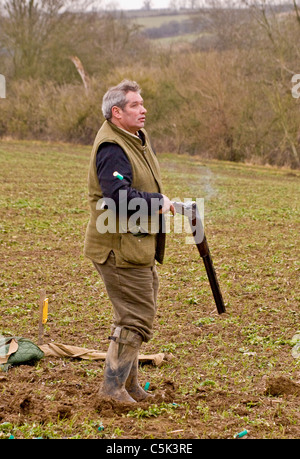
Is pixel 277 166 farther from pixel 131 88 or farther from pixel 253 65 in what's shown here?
pixel 131 88

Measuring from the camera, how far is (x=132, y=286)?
449 cm

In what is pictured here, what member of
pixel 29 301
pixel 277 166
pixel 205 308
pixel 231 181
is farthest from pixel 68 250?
pixel 277 166

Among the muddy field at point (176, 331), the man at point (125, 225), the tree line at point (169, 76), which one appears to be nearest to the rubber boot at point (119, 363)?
the man at point (125, 225)

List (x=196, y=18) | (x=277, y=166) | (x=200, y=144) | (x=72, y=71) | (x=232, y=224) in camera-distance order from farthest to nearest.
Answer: (x=196, y=18) < (x=72, y=71) < (x=200, y=144) < (x=277, y=166) < (x=232, y=224)

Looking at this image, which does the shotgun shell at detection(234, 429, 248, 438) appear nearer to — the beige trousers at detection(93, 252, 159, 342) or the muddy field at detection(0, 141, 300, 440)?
the muddy field at detection(0, 141, 300, 440)

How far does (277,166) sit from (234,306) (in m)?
23.4

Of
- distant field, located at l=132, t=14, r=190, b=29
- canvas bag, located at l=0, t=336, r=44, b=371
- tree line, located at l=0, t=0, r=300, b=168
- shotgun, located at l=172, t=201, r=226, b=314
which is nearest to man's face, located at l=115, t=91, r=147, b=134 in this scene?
shotgun, located at l=172, t=201, r=226, b=314

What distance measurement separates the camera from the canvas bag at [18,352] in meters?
5.48

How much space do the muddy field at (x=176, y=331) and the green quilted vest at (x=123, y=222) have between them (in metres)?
1.04

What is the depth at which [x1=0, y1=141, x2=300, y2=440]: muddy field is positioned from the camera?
14.0 feet

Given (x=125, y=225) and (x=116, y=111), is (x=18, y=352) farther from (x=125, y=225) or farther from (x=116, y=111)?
(x=116, y=111)

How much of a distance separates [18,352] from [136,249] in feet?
5.92

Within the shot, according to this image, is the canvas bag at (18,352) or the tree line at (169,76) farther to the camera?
the tree line at (169,76)

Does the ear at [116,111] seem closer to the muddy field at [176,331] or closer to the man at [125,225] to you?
the man at [125,225]
